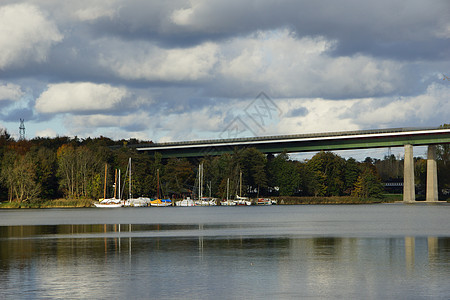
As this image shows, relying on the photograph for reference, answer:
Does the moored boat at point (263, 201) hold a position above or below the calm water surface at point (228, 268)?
below

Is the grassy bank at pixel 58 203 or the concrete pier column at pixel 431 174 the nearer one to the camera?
the grassy bank at pixel 58 203

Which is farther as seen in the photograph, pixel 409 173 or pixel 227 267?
pixel 409 173

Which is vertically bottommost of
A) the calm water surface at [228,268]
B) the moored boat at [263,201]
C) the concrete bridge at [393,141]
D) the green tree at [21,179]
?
the moored boat at [263,201]

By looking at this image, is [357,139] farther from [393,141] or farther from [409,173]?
[409,173]

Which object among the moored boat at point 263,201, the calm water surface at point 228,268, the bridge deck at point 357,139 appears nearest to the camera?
the calm water surface at point 228,268

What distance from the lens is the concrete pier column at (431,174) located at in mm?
172750

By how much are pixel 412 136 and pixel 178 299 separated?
156m

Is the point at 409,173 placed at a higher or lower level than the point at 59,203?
higher

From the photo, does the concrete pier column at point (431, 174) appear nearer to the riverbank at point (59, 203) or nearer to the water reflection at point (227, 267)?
the riverbank at point (59, 203)

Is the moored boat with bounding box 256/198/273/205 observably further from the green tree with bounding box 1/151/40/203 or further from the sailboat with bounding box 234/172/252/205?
the green tree with bounding box 1/151/40/203

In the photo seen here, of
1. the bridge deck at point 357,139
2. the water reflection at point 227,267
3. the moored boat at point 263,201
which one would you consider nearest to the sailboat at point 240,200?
the moored boat at point 263,201

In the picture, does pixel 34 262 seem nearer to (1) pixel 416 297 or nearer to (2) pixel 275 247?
(2) pixel 275 247

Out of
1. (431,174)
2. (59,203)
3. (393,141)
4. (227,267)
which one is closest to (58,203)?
(59,203)

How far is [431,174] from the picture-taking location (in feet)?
572
